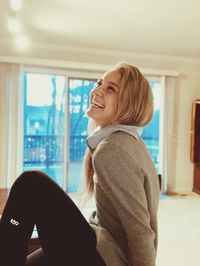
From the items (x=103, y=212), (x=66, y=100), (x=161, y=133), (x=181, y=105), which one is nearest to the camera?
(x=103, y=212)

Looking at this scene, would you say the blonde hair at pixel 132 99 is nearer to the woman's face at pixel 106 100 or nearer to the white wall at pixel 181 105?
the woman's face at pixel 106 100

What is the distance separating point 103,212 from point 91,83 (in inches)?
137

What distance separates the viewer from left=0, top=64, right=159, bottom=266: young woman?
0.85 meters

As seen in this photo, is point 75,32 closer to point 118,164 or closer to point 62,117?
point 62,117

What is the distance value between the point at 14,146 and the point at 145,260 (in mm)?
3260

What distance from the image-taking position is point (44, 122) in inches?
165

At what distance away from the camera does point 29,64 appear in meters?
3.80

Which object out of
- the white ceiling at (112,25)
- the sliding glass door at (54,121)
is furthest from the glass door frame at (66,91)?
the white ceiling at (112,25)

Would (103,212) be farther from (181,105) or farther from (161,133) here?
(181,105)

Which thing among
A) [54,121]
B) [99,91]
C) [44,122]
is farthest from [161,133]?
[99,91]

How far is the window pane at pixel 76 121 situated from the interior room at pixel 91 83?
0.02 metres

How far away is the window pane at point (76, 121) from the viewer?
4.23m

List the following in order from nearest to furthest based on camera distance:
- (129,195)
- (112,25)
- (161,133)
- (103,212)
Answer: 1. (129,195)
2. (103,212)
3. (112,25)
4. (161,133)

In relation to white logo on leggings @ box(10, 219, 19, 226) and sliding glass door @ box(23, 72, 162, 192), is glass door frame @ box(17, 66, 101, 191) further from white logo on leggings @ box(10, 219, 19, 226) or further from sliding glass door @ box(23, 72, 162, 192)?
white logo on leggings @ box(10, 219, 19, 226)
